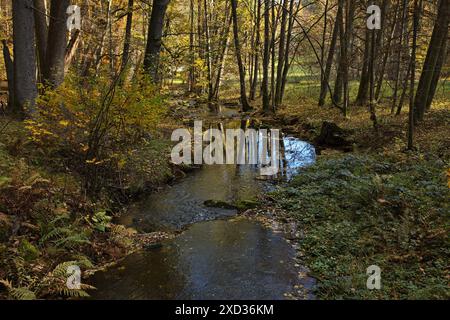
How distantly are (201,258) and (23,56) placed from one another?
7227 mm

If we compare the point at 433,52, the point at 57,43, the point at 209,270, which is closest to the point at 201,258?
the point at 209,270

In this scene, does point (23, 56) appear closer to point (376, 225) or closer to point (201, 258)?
point (201, 258)

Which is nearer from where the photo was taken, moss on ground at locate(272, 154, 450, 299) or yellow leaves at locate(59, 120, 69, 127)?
moss on ground at locate(272, 154, 450, 299)

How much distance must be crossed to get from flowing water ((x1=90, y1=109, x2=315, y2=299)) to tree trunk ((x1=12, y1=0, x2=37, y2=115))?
13.8ft

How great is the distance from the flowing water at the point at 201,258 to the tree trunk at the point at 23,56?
4.22m

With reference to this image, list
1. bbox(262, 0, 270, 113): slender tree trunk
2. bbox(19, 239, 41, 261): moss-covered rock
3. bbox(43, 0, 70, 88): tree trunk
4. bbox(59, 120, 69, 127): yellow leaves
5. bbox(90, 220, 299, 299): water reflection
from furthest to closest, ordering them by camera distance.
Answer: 1. bbox(262, 0, 270, 113): slender tree trunk
2. bbox(43, 0, 70, 88): tree trunk
3. bbox(59, 120, 69, 127): yellow leaves
4. bbox(19, 239, 41, 261): moss-covered rock
5. bbox(90, 220, 299, 299): water reflection

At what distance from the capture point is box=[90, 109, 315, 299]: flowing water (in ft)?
18.5

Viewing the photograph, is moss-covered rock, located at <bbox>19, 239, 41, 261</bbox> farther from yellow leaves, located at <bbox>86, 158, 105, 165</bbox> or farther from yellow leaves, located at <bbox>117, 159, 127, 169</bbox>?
yellow leaves, located at <bbox>117, 159, 127, 169</bbox>

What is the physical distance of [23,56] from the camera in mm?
9695

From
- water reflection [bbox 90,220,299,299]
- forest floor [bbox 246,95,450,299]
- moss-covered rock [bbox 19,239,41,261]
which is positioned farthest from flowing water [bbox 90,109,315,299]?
moss-covered rock [bbox 19,239,41,261]

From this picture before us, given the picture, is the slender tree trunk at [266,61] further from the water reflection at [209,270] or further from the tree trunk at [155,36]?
the water reflection at [209,270]

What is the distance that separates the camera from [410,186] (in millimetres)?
8211

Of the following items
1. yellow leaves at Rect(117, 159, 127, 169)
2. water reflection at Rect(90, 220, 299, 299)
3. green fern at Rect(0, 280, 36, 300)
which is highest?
yellow leaves at Rect(117, 159, 127, 169)

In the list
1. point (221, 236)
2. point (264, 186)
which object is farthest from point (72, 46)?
point (221, 236)
